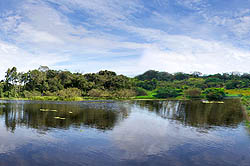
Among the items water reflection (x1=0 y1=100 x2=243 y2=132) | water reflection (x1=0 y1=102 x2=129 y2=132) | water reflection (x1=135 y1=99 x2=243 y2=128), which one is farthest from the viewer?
water reflection (x1=135 y1=99 x2=243 y2=128)

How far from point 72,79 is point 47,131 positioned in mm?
100475

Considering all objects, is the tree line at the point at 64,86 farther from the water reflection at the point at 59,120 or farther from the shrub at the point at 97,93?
the water reflection at the point at 59,120

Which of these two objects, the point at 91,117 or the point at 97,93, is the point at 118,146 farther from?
the point at 97,93

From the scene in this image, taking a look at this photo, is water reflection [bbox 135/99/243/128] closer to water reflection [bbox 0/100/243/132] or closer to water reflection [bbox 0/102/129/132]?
water reflection [bbox 0/100/243/132]

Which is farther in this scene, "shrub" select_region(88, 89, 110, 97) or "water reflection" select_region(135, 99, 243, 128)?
"shrub" select_region(88, 89, 110, 97)

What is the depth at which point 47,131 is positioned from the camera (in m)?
29.6

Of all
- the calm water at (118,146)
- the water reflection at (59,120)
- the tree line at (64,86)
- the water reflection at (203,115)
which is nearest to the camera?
the calm water at (118,146)

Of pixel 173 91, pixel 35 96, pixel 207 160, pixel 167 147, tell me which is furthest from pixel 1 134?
pixel 173 91

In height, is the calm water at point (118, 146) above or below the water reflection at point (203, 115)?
below

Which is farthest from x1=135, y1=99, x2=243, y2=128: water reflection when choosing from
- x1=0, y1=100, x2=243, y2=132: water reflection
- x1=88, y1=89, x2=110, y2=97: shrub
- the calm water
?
x1=88, y1=89, x2=110, y2=97: shrub

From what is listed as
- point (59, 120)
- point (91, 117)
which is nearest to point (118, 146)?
point (59, 120)

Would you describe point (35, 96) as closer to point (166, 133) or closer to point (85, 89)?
point (85, 89)

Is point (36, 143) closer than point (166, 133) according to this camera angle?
Yes

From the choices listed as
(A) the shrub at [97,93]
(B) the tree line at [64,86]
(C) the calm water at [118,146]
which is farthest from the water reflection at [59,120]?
(A) the shrub at [97,93]
